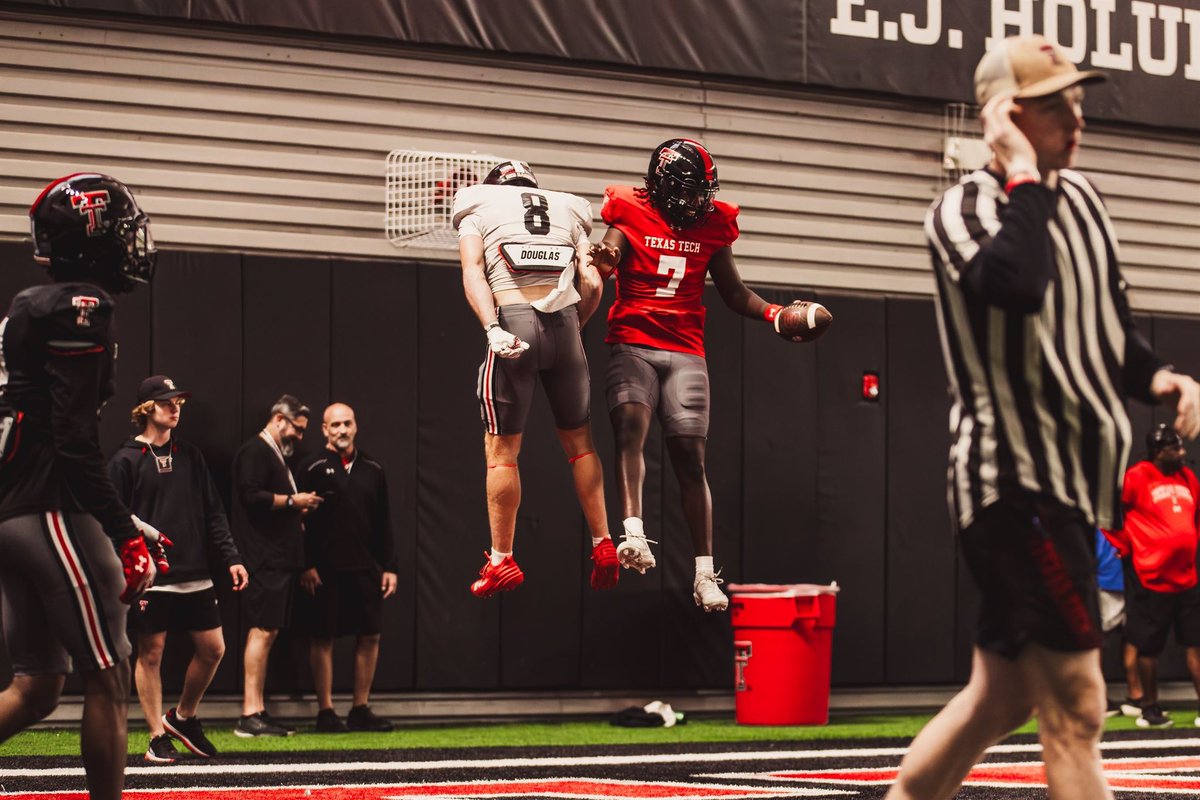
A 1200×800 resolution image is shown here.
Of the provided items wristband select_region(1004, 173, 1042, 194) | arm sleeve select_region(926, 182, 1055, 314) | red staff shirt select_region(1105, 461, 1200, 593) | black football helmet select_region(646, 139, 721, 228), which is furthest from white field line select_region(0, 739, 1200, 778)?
wristband select_region(1004, 173, 1042, 194)

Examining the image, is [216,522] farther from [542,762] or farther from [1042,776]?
[1042,776]

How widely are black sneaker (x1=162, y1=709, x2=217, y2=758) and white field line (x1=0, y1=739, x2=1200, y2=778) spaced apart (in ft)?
1.47

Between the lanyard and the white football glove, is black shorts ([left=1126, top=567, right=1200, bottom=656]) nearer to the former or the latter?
the lanyard

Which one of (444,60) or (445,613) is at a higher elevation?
(444,60)

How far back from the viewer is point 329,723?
12.3 m

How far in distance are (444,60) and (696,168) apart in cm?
640

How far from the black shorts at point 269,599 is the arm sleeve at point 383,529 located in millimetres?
786

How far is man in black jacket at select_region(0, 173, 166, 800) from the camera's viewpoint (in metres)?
5.06

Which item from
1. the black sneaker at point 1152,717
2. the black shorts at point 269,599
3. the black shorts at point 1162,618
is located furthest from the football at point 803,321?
the black sneaker at point 1152,717

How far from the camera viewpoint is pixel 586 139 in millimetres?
14141

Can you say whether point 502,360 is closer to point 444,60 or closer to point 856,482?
point 444,60

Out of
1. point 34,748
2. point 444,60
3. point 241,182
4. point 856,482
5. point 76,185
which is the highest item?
point 444,60

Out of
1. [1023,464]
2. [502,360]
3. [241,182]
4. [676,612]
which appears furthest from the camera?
[676,612]

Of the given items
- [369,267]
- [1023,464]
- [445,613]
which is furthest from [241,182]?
[1023,464]
